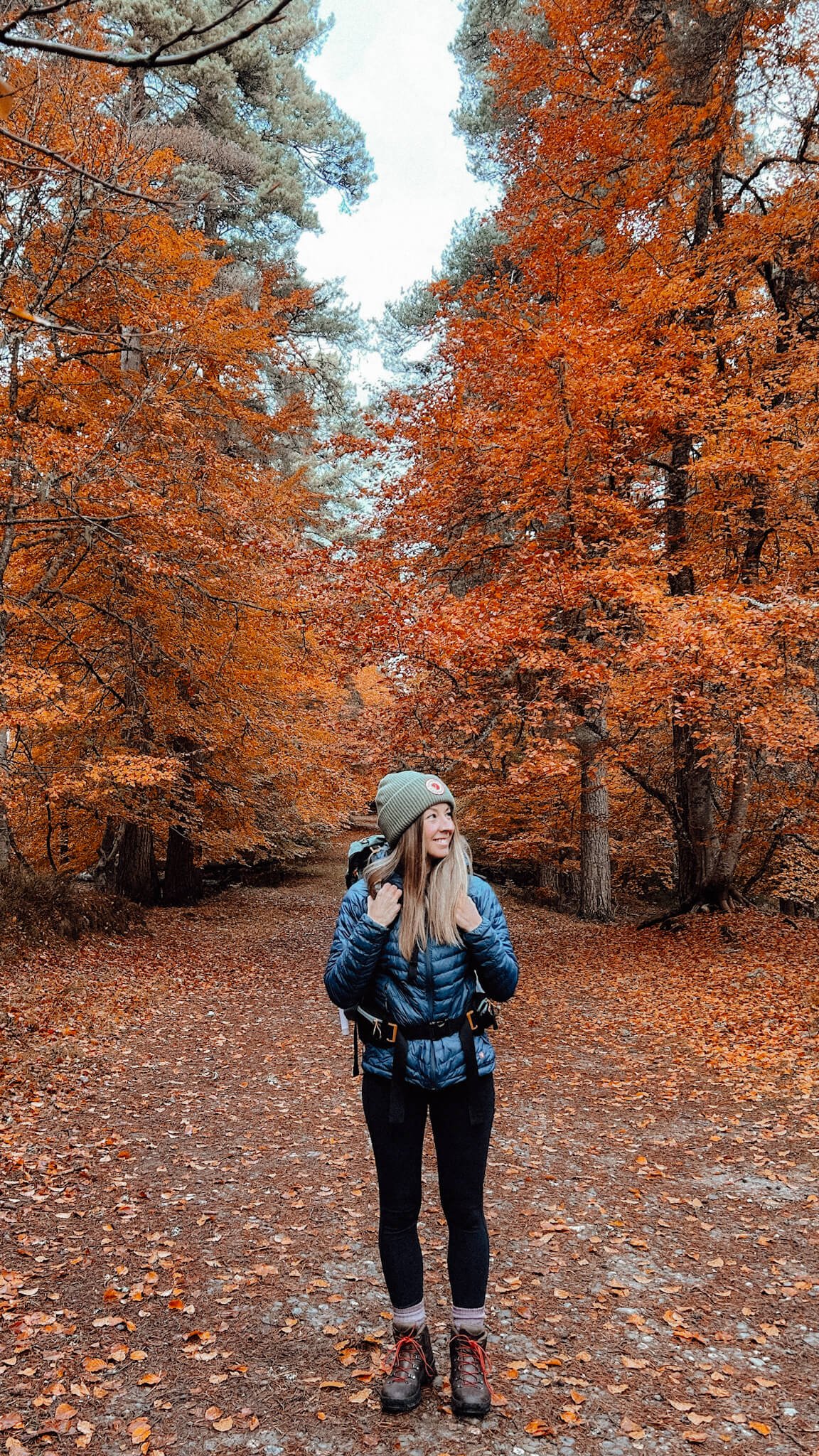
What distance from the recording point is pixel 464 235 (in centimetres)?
1644

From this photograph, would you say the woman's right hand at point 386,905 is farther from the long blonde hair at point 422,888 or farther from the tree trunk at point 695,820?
the tree trunk at point 695,820

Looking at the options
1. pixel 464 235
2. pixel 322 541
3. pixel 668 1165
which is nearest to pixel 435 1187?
pixel 668 1165

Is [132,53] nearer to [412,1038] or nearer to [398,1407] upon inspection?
[412,1038]

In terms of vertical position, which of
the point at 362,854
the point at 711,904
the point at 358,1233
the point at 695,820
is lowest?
the point at 358,1233

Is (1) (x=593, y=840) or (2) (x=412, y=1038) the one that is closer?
(2) (x=412, y=1038)

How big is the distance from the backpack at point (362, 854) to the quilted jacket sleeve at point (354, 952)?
19 centimetres

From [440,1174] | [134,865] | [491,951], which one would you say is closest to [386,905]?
[491,951]

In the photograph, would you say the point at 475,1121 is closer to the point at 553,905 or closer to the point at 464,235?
the point at 553,905

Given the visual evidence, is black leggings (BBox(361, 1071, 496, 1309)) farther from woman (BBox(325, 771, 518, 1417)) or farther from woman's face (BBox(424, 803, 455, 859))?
woman's face (BBox(424, 803, 455, 859))

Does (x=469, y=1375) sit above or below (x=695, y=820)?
below

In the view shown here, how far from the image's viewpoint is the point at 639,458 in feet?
34.8

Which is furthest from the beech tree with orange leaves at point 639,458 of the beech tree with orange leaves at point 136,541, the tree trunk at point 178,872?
the tree trunk at point 178,872

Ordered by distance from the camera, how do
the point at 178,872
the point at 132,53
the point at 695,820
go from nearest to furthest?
the point at 132,53 < the point at 695,820 < the point at 178,872

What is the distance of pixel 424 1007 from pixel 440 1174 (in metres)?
0.57
